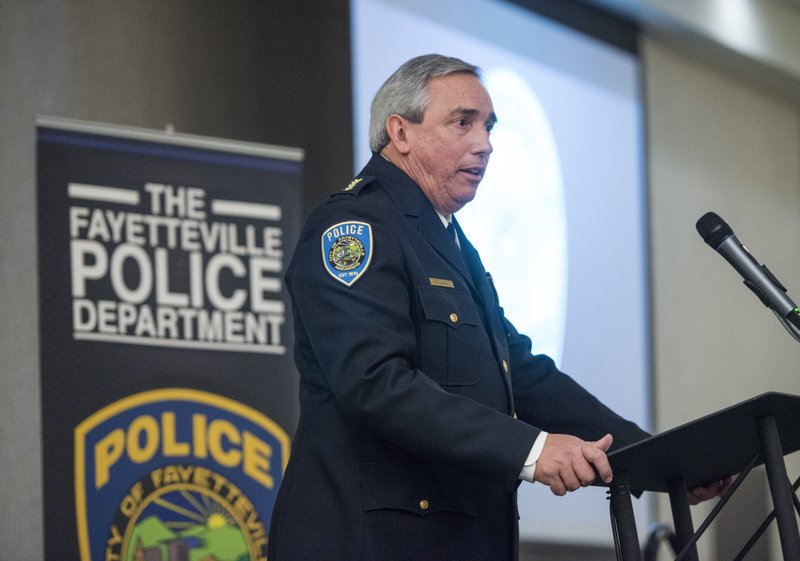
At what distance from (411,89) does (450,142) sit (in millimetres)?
131

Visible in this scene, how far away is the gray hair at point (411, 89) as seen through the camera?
2148 mm

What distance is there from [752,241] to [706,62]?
1.08 metres

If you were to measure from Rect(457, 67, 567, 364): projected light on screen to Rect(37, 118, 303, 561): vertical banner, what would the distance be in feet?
4.07

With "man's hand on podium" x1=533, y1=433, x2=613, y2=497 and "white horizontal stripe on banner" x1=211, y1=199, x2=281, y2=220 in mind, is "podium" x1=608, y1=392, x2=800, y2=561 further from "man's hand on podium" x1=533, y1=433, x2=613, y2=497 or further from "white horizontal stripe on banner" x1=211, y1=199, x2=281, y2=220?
"white horizontal stripe on banner" x1=211, y1=199, x2=281, y2=220

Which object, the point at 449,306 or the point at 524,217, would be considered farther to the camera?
the point at 524,217

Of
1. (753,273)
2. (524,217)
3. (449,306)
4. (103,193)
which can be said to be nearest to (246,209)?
(103,193)

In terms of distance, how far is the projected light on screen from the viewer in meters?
4.66

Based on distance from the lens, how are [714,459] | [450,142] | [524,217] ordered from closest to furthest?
[714,459]
[450,142]
[524,217]

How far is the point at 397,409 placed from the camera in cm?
→ 174

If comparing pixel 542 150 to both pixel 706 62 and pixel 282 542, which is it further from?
pixel 282 542

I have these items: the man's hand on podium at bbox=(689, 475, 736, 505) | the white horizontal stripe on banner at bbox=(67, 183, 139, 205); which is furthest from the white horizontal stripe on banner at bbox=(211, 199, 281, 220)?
the man's hand on podium at bbox=(689, 475, 736, 505)

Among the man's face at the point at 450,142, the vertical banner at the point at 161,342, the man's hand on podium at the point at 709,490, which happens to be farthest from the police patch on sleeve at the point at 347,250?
the vertical banner at the point at 161,342

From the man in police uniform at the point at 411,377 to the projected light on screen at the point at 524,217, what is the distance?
231 centimetres

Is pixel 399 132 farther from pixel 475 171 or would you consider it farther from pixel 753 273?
pixel 753 273
